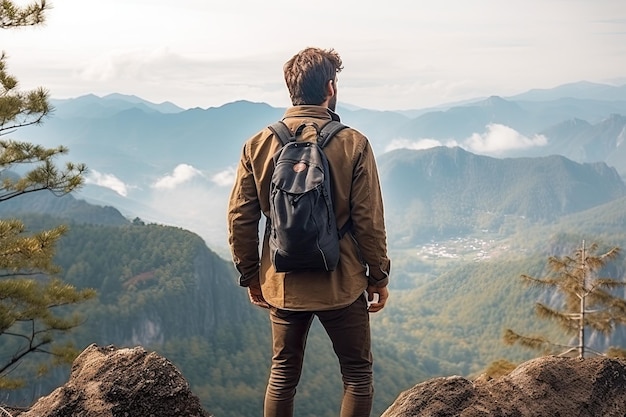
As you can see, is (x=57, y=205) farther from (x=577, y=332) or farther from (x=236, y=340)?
(x=577, y=332)

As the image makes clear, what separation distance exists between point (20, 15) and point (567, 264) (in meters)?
10.3

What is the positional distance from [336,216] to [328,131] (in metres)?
0.43

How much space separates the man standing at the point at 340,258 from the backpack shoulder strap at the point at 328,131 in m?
0.03

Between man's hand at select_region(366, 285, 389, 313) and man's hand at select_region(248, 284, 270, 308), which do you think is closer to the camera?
man's hand at select_region(366, 285, 389, 313)

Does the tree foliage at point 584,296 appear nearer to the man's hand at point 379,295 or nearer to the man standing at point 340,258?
the man's hand at point 379,295

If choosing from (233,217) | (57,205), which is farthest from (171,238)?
(233,217)

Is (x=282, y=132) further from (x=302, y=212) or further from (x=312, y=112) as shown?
(x=302, y=212)

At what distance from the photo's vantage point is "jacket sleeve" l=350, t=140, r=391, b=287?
3.01 metres

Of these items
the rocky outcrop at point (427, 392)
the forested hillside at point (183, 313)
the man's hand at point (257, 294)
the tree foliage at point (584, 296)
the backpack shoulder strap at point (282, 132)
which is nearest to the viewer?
the rocky outcrop at point (427, 392)

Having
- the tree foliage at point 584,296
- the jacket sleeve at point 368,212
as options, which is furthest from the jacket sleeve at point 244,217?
the tree foliage at point 584,296

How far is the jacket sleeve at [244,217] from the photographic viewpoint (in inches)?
126

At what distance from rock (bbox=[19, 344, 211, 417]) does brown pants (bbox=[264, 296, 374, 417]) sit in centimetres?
44

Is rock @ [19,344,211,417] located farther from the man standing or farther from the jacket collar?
the jacket collar

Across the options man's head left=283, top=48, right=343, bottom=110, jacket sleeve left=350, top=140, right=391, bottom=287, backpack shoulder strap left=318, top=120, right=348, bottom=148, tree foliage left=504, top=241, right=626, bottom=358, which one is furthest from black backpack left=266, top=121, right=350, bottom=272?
tree foliage left=504, top=241, right=626, bottom=358
